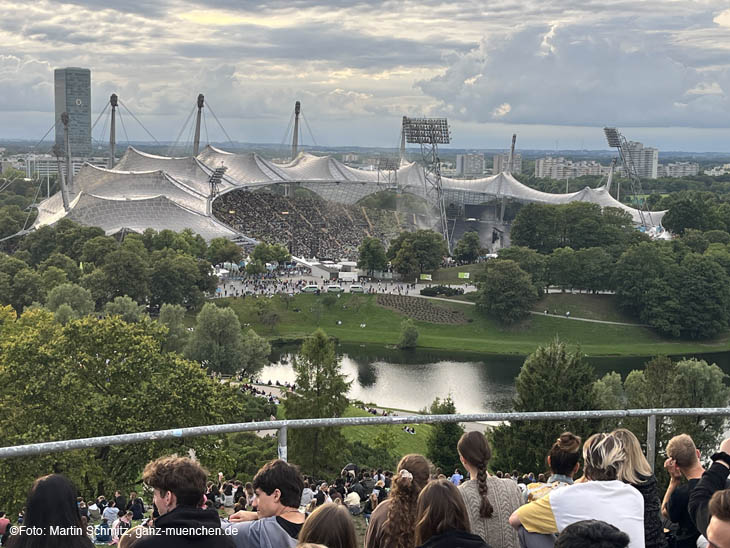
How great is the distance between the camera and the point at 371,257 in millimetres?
52938

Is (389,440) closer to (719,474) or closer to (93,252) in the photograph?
(719,474)

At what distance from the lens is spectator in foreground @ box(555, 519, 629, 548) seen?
329 cm

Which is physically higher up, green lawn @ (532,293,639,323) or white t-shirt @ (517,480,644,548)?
white t-shirt @ (517,480,644,548)

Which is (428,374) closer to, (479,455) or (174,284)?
(174,284)

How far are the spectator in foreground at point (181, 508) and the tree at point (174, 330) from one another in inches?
1201

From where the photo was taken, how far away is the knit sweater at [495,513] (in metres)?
4.43

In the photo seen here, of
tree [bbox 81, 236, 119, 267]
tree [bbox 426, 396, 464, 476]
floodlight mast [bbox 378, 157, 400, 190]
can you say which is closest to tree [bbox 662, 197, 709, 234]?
floodlight mast [bbox 378, 157, 400, 190]

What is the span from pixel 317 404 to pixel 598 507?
1661cm

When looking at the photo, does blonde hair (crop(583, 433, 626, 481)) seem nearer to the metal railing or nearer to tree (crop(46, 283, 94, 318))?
the metal railing

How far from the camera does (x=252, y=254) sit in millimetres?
54188

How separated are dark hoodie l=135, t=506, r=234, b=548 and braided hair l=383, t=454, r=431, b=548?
72 cm

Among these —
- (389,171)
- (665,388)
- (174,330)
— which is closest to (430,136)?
(389,171)

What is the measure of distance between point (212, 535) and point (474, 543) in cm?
104

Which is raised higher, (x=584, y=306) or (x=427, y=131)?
(x=427, y=131)
